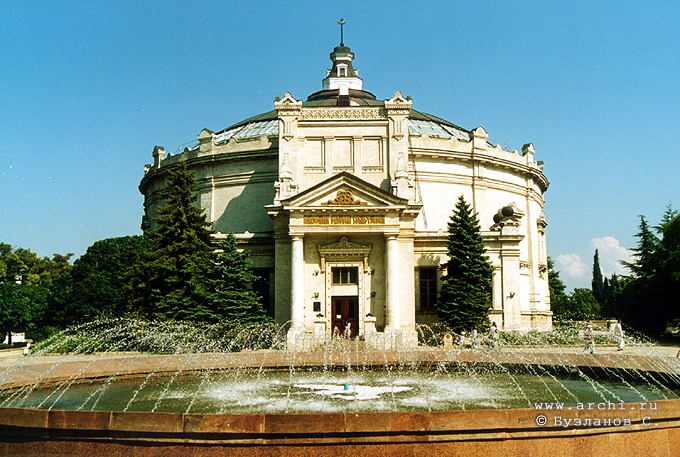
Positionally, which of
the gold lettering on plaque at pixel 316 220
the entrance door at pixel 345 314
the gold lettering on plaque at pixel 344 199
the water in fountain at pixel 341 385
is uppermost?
the gold lettering on plaque at pixel 344 199

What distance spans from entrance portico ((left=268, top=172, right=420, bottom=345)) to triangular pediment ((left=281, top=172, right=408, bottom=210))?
0.05 metres

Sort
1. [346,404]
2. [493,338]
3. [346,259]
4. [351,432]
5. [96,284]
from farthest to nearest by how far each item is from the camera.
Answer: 1. [96,284]
2. [346,259]
3. [493,338]
4. [346,404]
5. [351,432]

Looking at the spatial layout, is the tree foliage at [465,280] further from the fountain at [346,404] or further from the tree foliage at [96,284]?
the tree foliage at [96,284]

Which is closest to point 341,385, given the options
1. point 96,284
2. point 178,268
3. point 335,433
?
point 335,433

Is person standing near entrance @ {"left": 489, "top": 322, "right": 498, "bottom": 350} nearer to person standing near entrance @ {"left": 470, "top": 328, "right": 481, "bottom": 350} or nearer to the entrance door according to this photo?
person standing near entrance @ {"left": 470, "top": 328, "right": 481, "bottom": 350}

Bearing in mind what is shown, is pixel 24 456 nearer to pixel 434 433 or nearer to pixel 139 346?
pixel 434 433


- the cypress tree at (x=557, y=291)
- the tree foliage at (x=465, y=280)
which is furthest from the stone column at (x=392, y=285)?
the cypress tree at (x=557, y=291)

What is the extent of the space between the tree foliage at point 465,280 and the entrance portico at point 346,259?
2285mm

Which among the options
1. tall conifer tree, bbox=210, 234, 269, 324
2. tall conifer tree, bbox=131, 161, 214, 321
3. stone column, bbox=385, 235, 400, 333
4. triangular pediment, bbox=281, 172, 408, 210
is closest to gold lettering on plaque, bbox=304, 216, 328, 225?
triangular pediment, bbox=281, 172, 408, 210

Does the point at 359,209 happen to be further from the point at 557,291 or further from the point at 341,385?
the point at 557,291

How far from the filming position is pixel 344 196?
1257 inches

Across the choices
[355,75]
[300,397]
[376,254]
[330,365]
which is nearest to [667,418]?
[300,397]

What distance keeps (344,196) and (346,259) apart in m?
3.61

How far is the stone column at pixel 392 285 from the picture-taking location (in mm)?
31828
